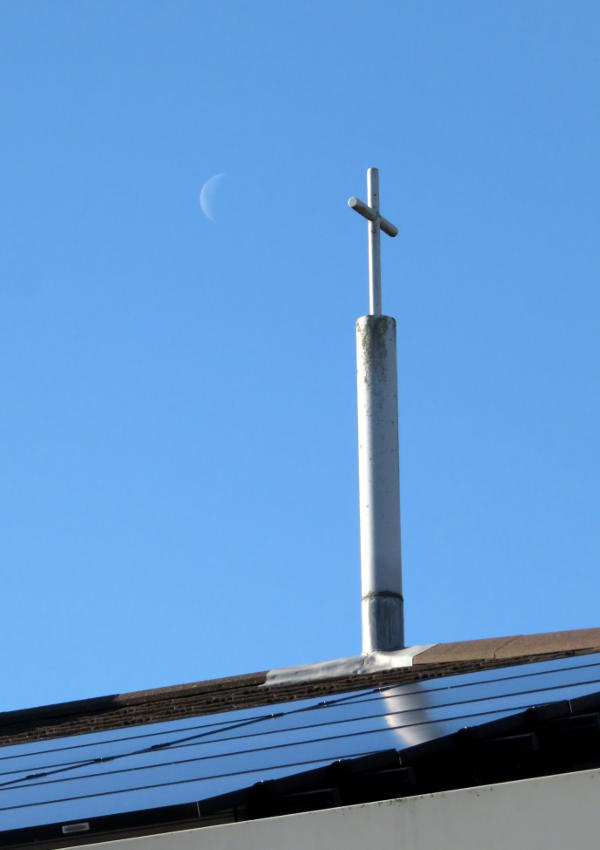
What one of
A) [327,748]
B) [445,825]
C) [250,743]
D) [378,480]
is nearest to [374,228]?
[378,480]

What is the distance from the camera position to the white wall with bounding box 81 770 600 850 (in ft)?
25.1

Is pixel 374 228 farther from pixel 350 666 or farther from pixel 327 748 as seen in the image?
pixel 327 748

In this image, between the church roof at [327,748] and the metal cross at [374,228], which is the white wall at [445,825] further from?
the metal cross at [374,228]

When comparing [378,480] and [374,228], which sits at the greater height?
[374,228]

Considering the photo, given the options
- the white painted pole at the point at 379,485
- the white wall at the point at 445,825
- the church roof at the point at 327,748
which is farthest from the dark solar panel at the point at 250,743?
the white painted pole at the point at 379,485

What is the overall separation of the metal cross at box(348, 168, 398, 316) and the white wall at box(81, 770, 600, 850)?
10.2 m

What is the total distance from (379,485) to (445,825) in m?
9.14

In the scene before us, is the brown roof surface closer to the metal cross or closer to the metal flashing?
the metal flashing

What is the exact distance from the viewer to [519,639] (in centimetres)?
1424

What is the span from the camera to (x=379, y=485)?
1697cm

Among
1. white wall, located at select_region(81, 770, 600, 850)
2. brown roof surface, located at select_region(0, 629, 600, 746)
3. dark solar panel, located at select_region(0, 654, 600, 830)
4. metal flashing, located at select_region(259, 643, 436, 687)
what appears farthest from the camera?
metal flashing, located at select_region(259, 643, 436, 687)

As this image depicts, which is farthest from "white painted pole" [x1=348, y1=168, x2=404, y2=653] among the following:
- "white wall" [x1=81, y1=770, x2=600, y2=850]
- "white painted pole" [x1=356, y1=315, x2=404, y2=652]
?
"white wall" [x1=81, y1=770, x2=600, y2=850]

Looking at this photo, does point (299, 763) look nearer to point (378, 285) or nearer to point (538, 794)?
point (538, 794)

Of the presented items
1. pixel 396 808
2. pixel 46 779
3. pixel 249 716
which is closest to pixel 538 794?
pixel 396 808
